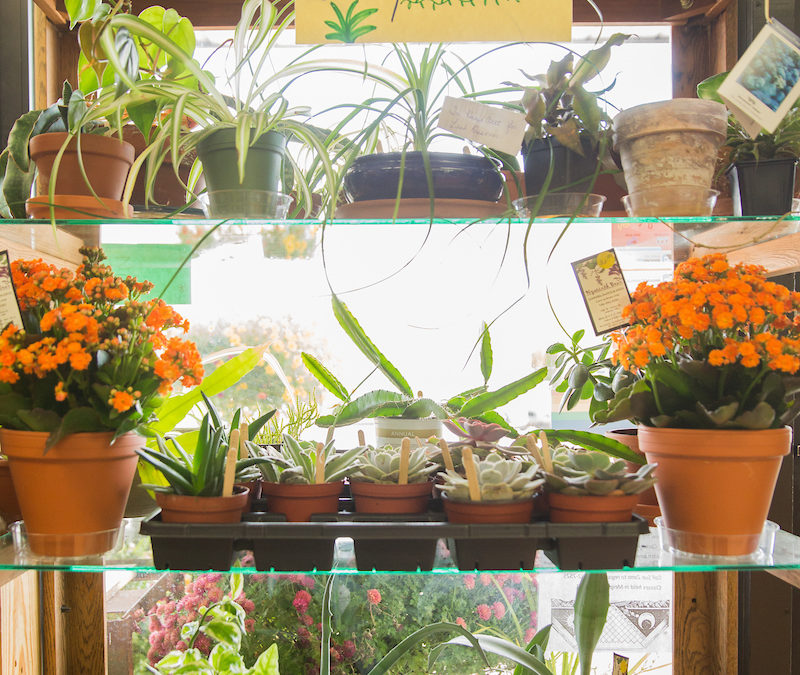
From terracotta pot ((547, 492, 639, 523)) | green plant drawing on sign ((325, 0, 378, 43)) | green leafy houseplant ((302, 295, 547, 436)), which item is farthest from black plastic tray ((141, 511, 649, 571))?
green plant drawing on sign ((325, 0, 378, 43))

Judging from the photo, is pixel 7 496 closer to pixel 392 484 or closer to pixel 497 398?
pixel 392 484

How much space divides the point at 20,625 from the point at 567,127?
1156mm

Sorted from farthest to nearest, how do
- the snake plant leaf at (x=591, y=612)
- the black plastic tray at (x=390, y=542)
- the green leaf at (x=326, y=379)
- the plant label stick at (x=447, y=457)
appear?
the green leaf at (x=326, y=379) → the snake plant leaf at (x=591, y=612) → the plant label stick at (x=447, y=457) → the black plastic tray at (x=390, y=542)

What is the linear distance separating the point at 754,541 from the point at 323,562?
0.56 m

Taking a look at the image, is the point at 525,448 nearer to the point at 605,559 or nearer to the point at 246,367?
the point at 605,559

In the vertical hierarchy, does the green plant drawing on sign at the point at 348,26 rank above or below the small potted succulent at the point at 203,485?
above

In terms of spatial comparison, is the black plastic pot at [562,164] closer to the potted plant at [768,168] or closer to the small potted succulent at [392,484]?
the potted plant at [768,168]

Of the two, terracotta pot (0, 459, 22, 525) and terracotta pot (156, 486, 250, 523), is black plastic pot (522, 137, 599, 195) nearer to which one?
terracotta pot (156, 486, 250, 523)

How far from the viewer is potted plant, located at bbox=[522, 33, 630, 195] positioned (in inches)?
35.5

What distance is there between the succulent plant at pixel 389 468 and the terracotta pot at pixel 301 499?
0.15 ft

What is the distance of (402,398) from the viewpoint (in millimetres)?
1173

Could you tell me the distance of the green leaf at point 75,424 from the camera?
31.1 inches

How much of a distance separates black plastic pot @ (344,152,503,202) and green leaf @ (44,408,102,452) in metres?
0.47

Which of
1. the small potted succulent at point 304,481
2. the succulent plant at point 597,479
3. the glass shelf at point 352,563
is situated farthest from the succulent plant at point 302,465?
the succulent plant at point 597,479
